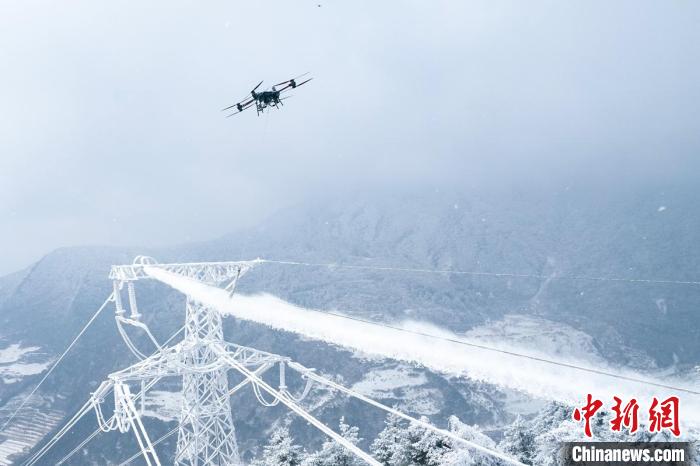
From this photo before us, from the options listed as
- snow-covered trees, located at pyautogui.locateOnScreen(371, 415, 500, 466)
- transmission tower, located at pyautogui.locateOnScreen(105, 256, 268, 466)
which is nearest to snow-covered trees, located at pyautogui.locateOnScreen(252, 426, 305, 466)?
transmission tower, located at pyautogui.locateOnScreen(105, 256, 268, 466)

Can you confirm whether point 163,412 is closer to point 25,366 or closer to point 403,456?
point 25,366

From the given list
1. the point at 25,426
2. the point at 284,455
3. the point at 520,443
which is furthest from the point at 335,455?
the point at 25,426

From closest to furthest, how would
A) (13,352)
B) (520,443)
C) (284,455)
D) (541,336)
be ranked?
(284,455)
(520,443)
(13,352)
(541,336)

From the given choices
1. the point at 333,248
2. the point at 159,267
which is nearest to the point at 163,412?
the point at 159,267

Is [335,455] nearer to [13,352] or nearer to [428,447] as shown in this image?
[428,447]

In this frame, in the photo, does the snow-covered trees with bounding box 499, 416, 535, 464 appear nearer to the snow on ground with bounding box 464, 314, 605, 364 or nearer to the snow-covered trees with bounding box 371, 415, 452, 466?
the snow-covered trees with bounding box 371, 415, 452, 466
